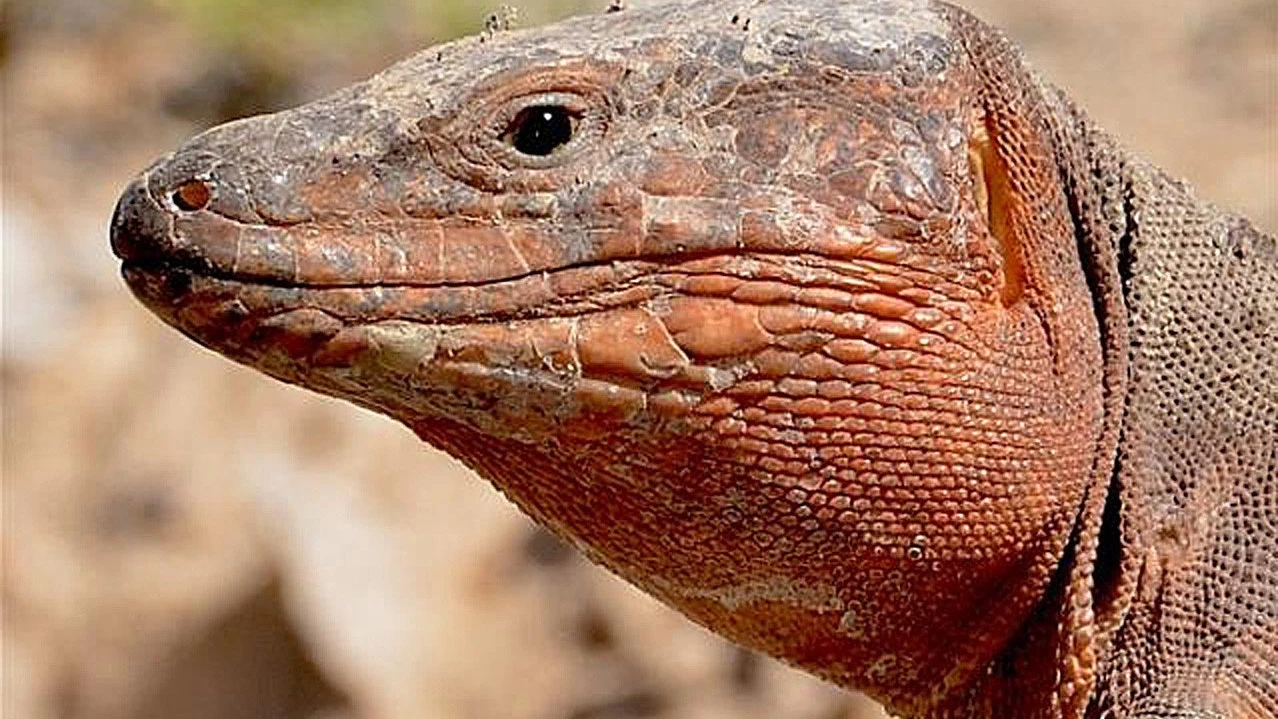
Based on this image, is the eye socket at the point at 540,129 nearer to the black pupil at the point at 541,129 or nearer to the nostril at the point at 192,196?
the black pupil at the point at 541,129

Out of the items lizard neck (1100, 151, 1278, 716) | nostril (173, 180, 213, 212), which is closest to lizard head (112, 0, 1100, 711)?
nostril (173, 180, 213, 212)

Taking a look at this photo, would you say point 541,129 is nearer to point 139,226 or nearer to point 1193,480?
point 139,226

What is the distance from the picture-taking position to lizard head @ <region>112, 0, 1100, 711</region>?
3855 millimetres

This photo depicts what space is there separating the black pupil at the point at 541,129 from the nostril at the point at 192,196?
1.61 feet

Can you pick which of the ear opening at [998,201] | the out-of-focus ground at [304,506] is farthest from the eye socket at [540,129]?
the out-of-focus ground at [304,506]

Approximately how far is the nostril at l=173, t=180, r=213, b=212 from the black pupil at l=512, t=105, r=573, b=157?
0.49 metres

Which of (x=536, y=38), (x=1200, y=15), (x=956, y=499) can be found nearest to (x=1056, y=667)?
(x=956, y=499)

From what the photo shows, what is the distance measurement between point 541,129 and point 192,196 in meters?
0.56

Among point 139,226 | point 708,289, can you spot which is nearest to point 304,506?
point 139,226

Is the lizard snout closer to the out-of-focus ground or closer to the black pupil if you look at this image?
the black pupil

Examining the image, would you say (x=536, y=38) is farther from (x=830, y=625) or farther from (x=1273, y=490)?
(x=1273, y=490)

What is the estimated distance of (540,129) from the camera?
395 cm

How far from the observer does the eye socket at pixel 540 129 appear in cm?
394

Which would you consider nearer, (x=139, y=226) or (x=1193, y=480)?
(x=139, y=226)
